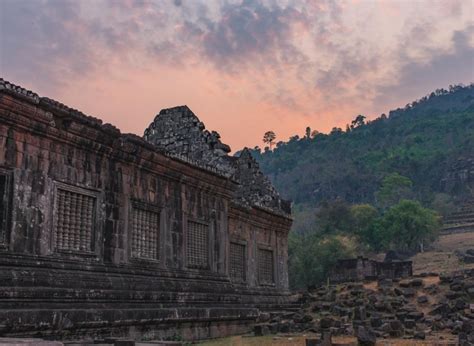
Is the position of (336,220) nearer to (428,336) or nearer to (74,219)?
(428,336)

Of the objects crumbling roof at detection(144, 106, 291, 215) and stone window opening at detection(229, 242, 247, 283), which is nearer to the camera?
crumbling roof at detection(144, 106, 291, 215)

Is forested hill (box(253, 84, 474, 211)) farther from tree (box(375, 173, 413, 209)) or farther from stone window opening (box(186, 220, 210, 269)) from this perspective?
stone window opening (box(186, 220, 210, 269))

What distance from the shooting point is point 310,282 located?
167 feet

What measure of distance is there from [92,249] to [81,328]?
1743 millimetres

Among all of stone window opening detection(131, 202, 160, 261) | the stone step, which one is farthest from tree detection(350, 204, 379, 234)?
stone window opening detection(131, 202, 160, 261)

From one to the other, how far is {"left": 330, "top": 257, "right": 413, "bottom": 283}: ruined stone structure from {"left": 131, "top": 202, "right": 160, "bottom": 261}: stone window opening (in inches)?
964

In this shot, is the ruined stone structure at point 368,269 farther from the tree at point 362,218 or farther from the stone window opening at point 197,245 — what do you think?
the tree at point 362,218

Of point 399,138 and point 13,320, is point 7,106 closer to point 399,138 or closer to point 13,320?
point 13,320

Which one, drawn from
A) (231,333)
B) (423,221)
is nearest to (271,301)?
(231,333)

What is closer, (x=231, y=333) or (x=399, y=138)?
(x=231, y=333)

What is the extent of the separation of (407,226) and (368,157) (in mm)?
69484

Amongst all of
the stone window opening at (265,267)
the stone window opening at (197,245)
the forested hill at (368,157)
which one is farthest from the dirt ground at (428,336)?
the forested hill at (368,157)

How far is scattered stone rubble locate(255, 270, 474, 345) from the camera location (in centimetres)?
1555

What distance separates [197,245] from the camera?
48.3 feet
